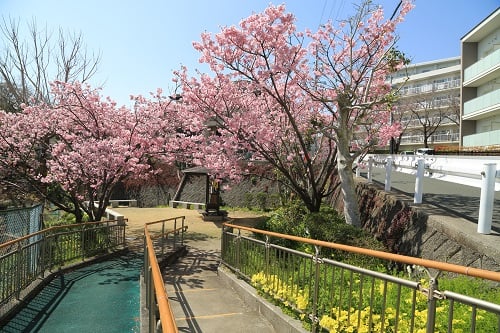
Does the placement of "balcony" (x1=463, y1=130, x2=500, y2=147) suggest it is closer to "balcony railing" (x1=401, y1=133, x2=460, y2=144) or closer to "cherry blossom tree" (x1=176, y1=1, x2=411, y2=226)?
"cherry blossom tree" (x1=176, y1=1, x2=411, y2=226)

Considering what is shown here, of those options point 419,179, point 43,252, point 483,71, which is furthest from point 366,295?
point 483,71

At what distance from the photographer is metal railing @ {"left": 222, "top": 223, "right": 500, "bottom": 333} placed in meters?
2.24

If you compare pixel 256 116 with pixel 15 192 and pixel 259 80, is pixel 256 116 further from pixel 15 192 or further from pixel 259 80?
pixel 15 192

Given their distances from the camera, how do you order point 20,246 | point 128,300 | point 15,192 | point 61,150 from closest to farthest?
point 20,246 < point 128,300 < point 61,150 < point 15,192

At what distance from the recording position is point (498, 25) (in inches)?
952

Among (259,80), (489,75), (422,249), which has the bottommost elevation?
(422,249)

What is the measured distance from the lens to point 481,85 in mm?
26547

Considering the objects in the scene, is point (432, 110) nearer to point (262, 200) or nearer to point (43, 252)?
point (262, 200)

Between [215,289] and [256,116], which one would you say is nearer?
[215,289]

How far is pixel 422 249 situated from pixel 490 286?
2017 mm

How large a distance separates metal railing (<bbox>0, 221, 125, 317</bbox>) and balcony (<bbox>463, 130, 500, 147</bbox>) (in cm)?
2212

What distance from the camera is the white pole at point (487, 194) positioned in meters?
4.55

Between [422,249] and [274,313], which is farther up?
[422,249]

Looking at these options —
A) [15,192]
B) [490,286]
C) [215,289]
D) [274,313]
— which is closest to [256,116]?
[215,289]
